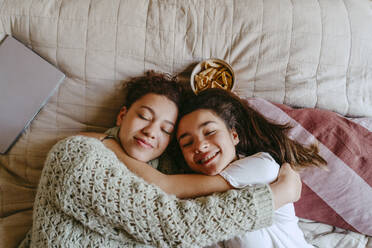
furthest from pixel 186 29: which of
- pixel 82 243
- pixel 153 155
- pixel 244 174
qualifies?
pixel 82 243

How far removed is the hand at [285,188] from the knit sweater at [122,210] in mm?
71

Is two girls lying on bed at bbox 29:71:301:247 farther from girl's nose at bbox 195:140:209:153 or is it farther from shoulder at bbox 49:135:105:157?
girl's nose at bbox 195:140:209:153

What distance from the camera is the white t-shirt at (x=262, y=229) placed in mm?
901

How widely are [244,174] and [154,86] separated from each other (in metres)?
0.53

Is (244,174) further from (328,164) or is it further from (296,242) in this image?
(328,164)

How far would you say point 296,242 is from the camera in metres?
0.97

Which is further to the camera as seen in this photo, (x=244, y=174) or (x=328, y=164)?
(x=328, y=164)

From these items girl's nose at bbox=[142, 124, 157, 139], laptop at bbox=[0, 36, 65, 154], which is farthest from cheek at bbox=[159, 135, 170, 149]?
laptop at bbox=[0, 36, 65, 154]

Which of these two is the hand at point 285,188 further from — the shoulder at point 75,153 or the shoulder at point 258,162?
the shoulder at point 75,153

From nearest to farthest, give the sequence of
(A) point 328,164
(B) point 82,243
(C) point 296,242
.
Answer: (B) point 82,243, (C) point 296,242, (A) point 328,164

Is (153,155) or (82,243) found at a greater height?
(153,155)

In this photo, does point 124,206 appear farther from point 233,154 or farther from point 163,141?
point 233,154

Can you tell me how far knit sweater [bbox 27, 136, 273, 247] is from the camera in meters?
0.79

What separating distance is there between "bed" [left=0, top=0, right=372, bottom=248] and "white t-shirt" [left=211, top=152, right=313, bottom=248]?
0.17 meters
